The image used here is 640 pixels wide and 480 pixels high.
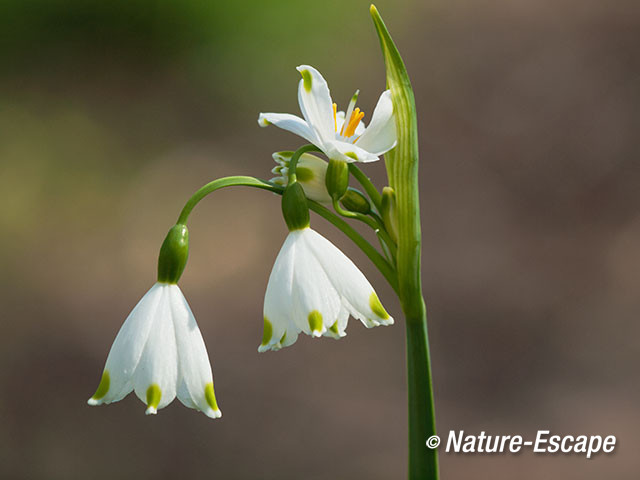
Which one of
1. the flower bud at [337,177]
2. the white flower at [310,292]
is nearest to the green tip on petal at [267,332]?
the white flower at [310,292]

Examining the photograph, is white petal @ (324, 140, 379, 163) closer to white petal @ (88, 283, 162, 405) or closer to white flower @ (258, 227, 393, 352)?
white flower @ (258, 227, 393, 352)

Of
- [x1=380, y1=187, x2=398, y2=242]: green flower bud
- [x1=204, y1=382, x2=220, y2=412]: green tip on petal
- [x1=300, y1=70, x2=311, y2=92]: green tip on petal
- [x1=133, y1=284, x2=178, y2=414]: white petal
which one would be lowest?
[x1=204, y1=382, x2=220, y2=412]: green tip on petal

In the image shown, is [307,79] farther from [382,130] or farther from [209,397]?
[209,397]

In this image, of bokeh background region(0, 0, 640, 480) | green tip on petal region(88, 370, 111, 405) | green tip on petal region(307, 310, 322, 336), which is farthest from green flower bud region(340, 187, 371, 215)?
bokeh background region(0, 0, 640, 480)

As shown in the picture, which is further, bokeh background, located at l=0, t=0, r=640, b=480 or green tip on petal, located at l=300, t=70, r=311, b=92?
bokeh background, located at l=0, t=0, r=640, b=480

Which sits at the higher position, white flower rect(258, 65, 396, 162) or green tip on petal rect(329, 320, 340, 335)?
white flower rect(258, 65, 396, 162)

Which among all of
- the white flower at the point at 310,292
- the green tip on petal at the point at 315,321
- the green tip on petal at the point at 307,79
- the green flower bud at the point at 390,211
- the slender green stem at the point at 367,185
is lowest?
the green tip on petal at the point at 315,321

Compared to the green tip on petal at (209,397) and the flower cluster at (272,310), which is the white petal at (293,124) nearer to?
the flower cluster at (272,310)

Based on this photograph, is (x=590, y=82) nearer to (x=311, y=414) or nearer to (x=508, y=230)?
(x=508, y=230)
